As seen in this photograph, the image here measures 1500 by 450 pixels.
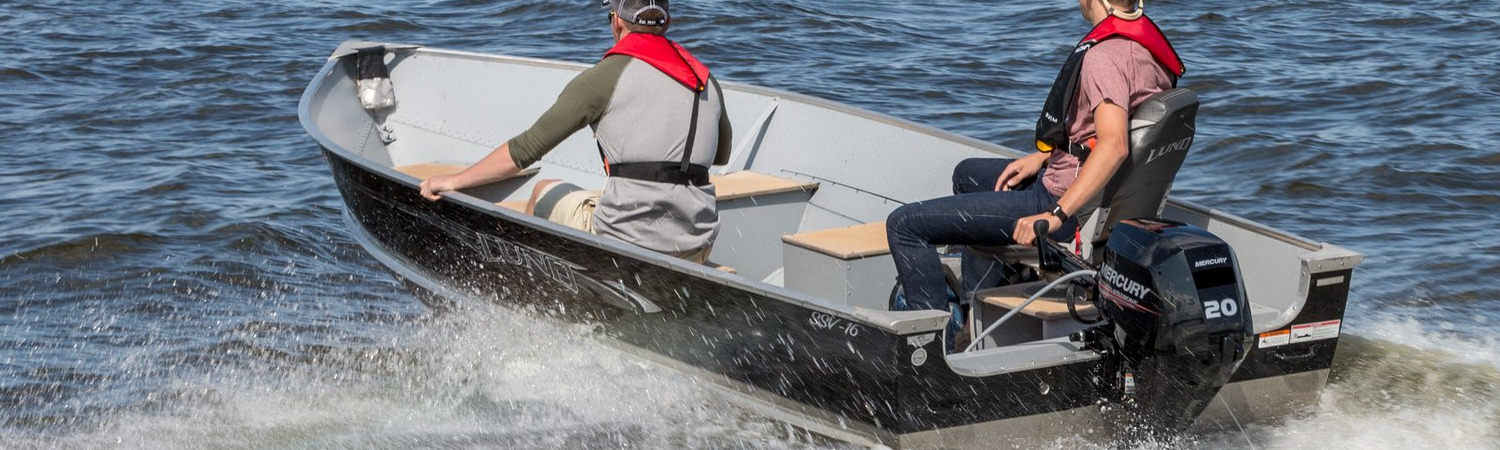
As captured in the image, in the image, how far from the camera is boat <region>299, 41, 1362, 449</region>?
341 centimetres

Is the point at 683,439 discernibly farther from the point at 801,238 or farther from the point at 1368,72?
the point at 1368,72

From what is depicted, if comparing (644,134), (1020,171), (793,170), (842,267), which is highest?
(644,134)

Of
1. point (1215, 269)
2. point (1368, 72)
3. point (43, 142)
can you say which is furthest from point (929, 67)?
point (1215, 269)

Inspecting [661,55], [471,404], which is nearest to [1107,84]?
[661,55]

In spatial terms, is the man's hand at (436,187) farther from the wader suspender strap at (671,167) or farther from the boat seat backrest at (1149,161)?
the boat seat backrest at (1149,161)

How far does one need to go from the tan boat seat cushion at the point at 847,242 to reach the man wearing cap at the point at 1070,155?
447 mm

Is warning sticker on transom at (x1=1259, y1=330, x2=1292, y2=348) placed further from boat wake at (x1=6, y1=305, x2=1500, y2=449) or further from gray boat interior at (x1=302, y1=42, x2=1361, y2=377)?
boat wake at (x1=6, y1=305, x2=1500, y2=449)

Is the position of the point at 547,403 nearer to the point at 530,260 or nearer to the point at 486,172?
the point at 530,260

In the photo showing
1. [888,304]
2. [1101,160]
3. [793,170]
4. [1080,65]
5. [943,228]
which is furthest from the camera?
[793,170]

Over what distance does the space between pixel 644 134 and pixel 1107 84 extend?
1.24 m

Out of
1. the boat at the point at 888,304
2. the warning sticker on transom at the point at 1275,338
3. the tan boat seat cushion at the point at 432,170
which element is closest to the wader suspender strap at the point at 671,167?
Result: the boat at the point at 888,304

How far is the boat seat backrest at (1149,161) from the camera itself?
3693mm

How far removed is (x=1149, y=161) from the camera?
147 inches

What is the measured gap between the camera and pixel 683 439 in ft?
13.7
